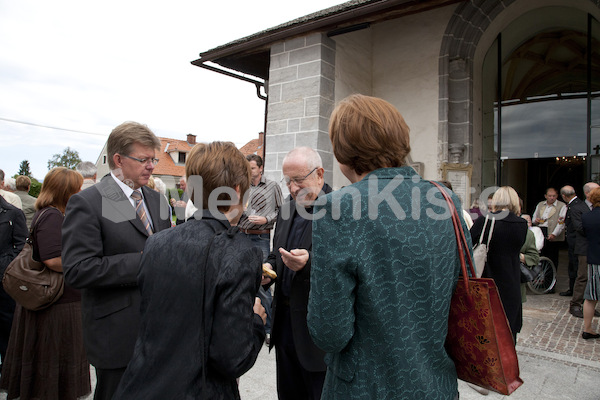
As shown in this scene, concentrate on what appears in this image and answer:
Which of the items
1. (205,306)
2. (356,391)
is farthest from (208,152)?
(356,391)

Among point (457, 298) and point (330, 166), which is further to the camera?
point (330, 166)

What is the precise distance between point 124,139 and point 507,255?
3290mm

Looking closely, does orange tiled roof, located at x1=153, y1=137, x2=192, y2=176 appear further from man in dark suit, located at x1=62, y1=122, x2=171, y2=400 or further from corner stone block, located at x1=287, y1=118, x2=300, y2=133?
man in dark suit, located at x1=62, y1=122, x2=171, y2=400

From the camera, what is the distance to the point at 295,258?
6.16ft

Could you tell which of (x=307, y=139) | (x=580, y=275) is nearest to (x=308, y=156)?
(x=307, y=139)

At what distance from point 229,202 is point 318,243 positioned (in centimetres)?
44

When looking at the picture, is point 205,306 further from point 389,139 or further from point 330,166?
point 330,166

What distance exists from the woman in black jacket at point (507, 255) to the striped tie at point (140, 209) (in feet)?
9.29

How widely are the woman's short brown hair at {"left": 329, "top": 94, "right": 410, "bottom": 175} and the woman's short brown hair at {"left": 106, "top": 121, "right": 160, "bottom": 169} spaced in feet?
3.90

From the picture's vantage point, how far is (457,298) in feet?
4.42

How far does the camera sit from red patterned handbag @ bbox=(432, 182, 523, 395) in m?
1.27

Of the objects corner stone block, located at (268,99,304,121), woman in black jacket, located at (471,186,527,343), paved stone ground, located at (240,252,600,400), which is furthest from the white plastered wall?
woman in black jacket, located at (471,186,527,343)

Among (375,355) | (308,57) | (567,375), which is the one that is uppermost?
(308,57)

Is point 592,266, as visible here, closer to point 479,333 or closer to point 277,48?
point 479,333
